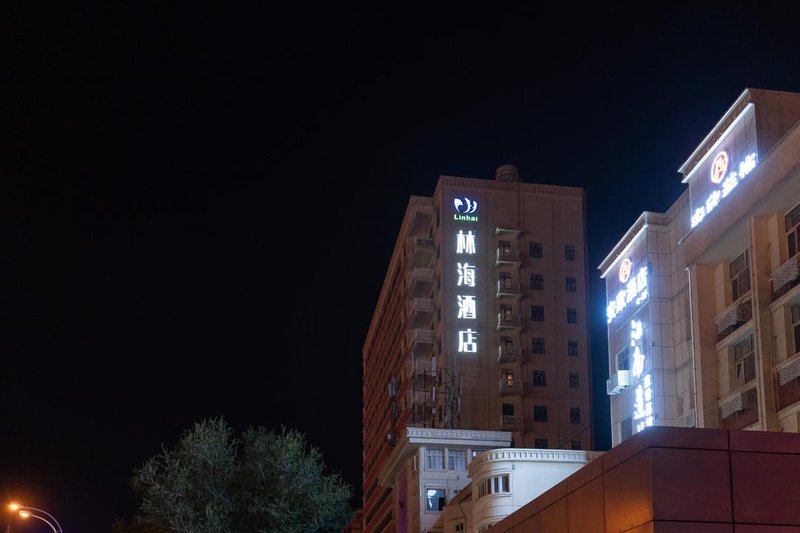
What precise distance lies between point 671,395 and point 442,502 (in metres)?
30.4

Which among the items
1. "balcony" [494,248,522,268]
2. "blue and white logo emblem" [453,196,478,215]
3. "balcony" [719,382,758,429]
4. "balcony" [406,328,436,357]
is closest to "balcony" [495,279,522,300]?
"balcony" [494,248,522,268]

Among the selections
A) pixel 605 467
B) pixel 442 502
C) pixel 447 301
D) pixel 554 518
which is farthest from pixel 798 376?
pixel 447 301

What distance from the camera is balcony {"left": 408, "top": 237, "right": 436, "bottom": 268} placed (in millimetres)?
90125

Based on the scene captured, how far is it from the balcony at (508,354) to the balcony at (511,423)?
170 inches

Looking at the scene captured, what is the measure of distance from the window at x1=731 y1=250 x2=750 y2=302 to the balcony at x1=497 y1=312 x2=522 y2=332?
52.0m

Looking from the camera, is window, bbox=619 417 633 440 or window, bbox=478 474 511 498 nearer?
window, bbox=619 417 633 440

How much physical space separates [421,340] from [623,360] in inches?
1786

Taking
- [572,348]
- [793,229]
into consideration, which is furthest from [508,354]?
[793,229]

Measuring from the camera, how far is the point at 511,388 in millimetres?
83562

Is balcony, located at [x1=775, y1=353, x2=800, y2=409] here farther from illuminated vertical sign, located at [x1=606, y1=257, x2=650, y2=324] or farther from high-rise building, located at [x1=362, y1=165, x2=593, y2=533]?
high-rise building, located at [x1=362, y1=165, x2=593, y2=533]

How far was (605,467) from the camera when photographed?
60.6ft

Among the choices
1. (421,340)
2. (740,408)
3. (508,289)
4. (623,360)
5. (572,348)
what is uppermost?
(508,289)

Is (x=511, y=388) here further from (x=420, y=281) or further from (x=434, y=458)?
(x=434, y=458)

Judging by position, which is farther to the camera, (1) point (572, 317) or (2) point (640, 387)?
(1) point (572, 317)
